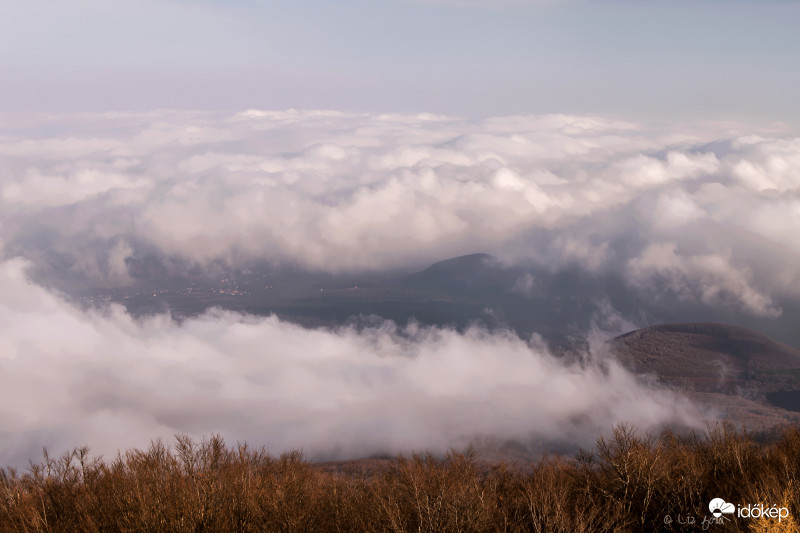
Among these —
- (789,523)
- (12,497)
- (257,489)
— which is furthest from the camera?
(12,497)

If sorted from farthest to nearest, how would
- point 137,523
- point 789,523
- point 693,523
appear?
point 693,523, point 137,523, point 789,523

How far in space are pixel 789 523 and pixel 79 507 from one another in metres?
38.6

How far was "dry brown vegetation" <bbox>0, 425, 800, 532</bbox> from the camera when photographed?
30.3m

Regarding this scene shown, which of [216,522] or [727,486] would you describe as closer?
[216,522]

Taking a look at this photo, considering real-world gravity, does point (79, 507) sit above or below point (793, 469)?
above

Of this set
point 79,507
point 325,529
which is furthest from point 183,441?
point 325,529

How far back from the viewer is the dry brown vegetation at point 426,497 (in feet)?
99.5

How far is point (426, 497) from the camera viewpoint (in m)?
31.1

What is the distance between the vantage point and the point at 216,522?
29.4 m

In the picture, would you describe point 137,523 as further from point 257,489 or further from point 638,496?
point 638,496
